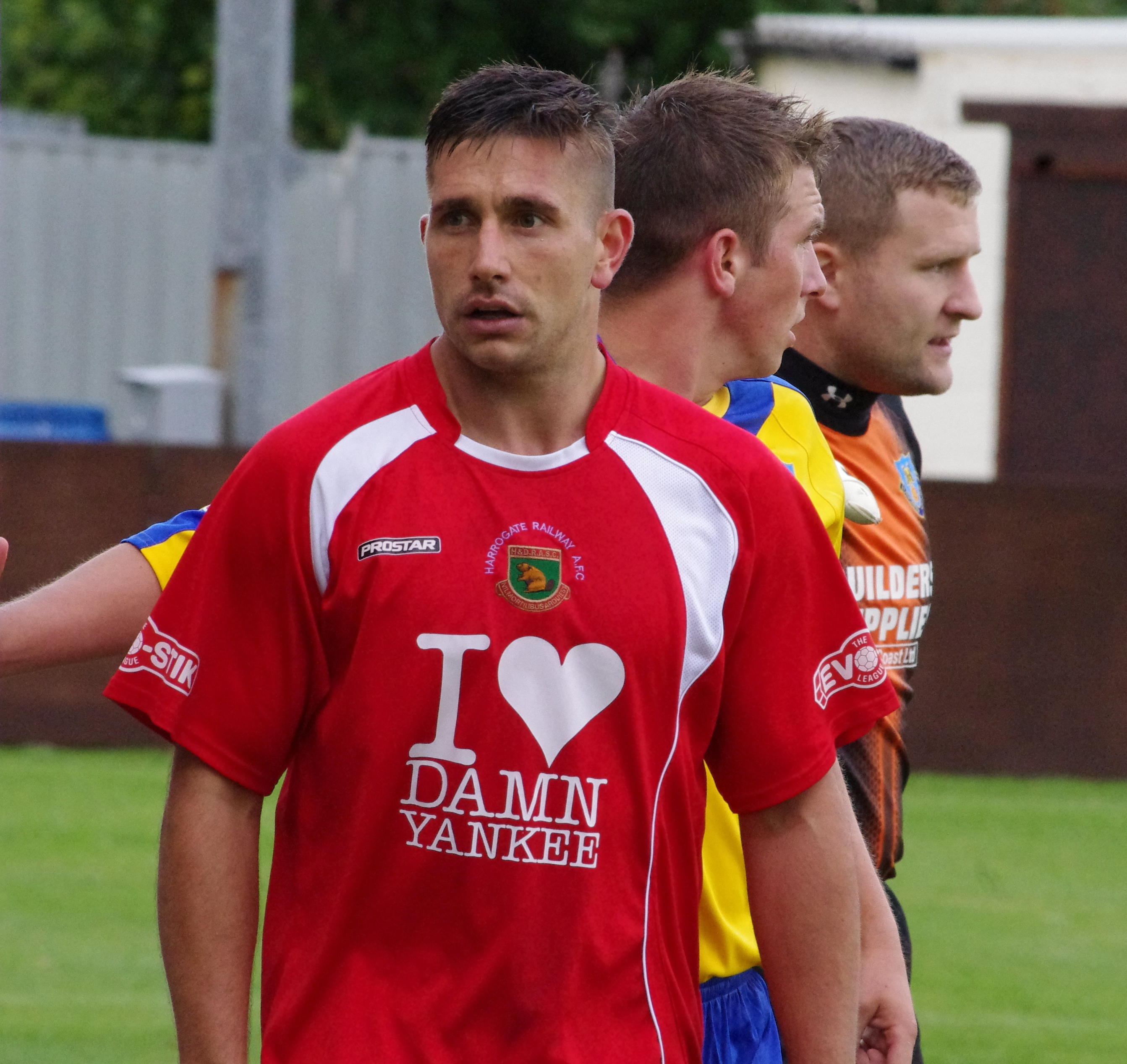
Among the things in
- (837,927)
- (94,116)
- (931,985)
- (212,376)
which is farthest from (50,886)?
(94,116)

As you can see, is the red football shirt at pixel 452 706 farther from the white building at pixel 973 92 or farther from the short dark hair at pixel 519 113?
the white building at pixel 973 92

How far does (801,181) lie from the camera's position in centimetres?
287

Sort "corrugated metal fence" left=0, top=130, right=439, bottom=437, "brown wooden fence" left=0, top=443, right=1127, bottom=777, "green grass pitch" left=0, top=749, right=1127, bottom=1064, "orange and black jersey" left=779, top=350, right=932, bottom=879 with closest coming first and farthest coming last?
"orange and black jersey" left=779, top=350, right=932, bottom=879, "green grass pitch" left=0, top=749, right=1127, bottom=1064, "brown wooden fence" left=0, top=443, right=1127, bottom=777, "corrugated metal fence" left=0, top=130, right=439, bottom=437

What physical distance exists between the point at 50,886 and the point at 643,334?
18.8 ft

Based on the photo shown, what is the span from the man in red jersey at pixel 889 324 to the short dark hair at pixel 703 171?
0.58 m

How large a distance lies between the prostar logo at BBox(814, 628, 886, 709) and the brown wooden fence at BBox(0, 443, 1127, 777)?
812cm

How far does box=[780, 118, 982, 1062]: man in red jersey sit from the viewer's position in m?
3.45

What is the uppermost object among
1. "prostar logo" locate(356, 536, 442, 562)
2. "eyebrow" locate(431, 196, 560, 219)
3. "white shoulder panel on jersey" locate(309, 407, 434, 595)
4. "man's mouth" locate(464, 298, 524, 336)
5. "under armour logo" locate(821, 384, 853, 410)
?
"eyebrow" locate(431, 196, 560, 219)

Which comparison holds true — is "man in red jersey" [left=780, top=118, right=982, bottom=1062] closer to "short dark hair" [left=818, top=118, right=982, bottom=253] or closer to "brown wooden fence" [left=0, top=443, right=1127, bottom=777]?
"short dark hair" [left=818, top=118, right=982, bottom=253]

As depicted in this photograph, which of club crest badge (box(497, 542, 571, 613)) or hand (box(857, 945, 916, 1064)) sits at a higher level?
club crest badge (box(497, 542, 571, 613))

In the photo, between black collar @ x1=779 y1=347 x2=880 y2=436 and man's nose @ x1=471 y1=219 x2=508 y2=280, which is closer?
man's nose @ x1=471 y1=219 x2=508 y2=280

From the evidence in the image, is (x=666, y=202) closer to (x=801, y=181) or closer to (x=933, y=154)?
(x=801, y=181)

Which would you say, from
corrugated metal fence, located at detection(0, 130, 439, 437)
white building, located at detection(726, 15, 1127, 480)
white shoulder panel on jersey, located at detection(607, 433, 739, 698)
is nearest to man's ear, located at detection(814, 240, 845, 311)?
white shoulder panel on jersey, located at detection(607, 433, 739, 698)

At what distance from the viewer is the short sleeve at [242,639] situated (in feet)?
7.46
